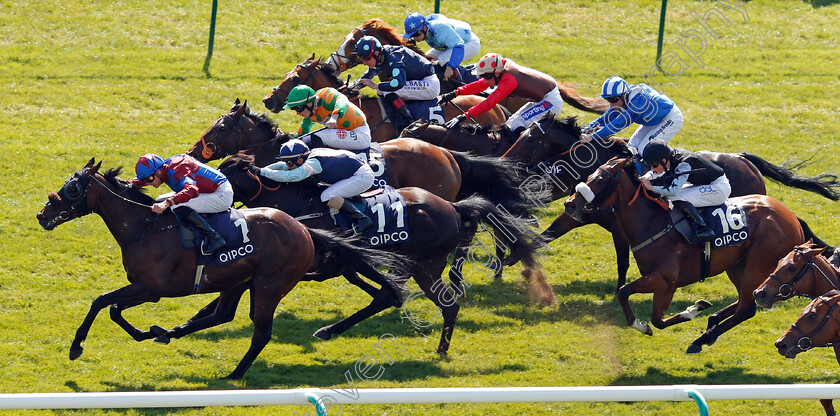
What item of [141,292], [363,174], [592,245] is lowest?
[592,245]

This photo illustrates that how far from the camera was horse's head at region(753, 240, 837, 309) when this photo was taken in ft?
24.9

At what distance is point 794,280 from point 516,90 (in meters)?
4.42

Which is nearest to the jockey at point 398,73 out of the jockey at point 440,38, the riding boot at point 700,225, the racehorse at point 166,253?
the jockey at point 440,38

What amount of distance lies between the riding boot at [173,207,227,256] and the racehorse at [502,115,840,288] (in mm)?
3600

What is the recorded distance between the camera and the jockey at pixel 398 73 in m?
11.3

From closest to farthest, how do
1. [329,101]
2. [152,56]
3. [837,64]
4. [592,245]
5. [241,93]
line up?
[329,101] < [592,245] < [241,93] < [152,56] < [837,64]

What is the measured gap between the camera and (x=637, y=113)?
10.3 m

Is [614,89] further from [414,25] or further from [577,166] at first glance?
[414,25]

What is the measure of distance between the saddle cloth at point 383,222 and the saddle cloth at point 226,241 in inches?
39.4

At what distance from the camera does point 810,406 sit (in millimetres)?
7988

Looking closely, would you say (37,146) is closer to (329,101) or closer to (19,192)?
(19,192)

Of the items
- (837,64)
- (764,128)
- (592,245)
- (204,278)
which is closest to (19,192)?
(204,278)

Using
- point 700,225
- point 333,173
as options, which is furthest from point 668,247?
point 333,173

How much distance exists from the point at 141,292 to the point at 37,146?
606cm
